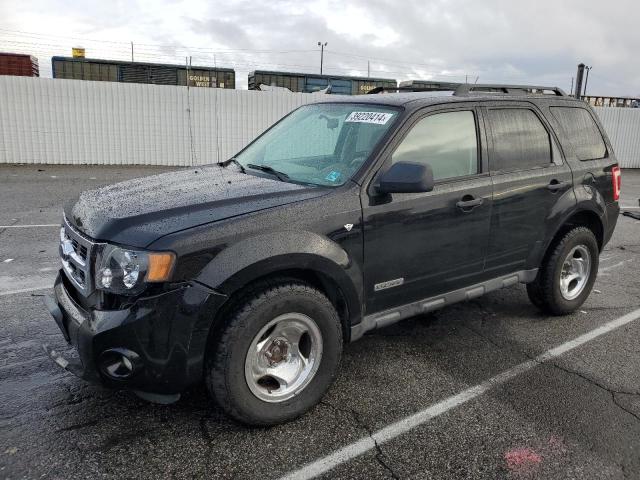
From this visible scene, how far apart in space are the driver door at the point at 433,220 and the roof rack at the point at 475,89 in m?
0.31

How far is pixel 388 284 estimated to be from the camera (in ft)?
11.3

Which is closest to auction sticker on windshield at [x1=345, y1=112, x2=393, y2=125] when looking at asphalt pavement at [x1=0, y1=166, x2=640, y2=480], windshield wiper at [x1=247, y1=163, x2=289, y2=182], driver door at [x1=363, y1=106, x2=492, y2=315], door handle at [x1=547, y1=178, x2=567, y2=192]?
driver door at [x1=363, y1=106, x2=492, y2=315]

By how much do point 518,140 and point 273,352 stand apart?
2550mm

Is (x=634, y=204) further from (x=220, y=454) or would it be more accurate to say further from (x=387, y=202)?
(x=220, y=454)

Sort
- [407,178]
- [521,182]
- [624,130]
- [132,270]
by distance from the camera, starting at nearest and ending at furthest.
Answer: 1. [132,270]
2. [407,178]
3. [521,182]
4. [624,130]

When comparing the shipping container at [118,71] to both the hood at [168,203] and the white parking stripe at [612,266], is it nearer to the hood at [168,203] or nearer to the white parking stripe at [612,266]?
the white parking stripe at [612,266]

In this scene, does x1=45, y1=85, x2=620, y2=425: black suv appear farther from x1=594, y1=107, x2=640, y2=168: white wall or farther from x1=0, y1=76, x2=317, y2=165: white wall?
x1=594, y1=107, x2=640, y2=168: white wall

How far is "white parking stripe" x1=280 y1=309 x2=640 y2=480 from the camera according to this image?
273 cm

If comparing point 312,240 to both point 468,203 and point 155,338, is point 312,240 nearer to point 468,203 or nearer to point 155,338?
point 155,338

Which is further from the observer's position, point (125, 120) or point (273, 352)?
point (125, 120)

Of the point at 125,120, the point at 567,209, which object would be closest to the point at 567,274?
the point at 567,209

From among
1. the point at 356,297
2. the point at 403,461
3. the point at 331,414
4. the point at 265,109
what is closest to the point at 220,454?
the point at 331,414

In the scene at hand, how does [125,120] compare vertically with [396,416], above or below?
above

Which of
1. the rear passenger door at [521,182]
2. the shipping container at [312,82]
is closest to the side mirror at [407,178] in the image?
the rear passenger door at [521,182]
